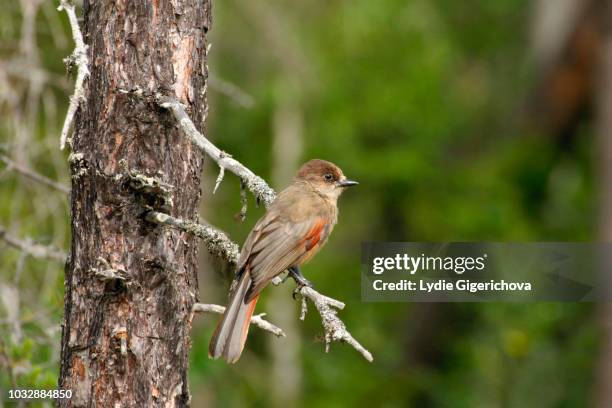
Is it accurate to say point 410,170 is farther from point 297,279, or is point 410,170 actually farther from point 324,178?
point 297,279

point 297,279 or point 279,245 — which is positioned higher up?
point 279,245

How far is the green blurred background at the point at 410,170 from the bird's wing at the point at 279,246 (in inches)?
239

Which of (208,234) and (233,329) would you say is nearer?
(208,234)

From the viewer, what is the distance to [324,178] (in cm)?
619

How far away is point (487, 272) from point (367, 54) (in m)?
→ 9.30

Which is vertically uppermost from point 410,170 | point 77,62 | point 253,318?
point 410,170

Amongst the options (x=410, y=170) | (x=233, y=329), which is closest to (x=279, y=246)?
(x=233, y=329)

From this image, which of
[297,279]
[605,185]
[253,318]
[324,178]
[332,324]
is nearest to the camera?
[332,324]

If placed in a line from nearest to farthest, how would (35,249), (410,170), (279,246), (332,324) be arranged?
(332,324), (279,246), (35,249), (410,170)

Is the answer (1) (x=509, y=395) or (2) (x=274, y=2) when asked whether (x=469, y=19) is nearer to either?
(2) (x=274, y=2)

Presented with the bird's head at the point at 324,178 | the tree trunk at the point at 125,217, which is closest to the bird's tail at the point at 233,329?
the tree trunk at the point at 125,217

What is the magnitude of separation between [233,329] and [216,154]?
3.07 feet

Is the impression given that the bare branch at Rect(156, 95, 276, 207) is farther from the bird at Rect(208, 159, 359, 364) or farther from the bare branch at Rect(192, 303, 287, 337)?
the bare branch at Rect(192, 303, 287, 337)

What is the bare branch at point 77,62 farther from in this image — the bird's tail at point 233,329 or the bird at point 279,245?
the bird's tail at point 233,329
